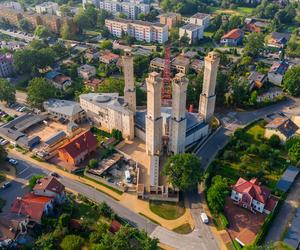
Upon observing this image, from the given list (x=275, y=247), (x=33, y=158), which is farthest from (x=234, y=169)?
(x=33, y=158)

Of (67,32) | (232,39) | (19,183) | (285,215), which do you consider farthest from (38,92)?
(232,39)

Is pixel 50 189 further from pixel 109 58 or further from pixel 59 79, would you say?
pixel 109 58

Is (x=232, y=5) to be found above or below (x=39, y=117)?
above

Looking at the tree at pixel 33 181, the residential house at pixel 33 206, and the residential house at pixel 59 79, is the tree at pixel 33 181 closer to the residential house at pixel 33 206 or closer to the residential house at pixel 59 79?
the residential house at pixel 33 206

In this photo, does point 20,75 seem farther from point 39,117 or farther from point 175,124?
point 175,124

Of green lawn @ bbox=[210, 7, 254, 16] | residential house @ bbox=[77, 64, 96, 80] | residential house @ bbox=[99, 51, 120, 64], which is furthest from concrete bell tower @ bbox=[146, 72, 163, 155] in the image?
green lawn @ bbox=[210, 7, 254, 16]

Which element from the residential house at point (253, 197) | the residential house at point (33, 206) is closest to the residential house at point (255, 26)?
the residential house at point (253, 197)
